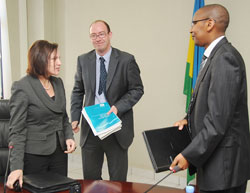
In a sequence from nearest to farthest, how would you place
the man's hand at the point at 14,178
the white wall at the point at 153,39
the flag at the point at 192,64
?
the man's hand at the point at 14,178, the flag at the point at 192,64, the white wall at the point at 153,39

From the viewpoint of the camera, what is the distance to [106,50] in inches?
102

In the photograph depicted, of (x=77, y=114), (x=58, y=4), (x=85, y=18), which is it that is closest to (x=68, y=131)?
(x=77, y=114)

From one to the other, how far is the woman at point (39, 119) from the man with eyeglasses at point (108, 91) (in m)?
0.48

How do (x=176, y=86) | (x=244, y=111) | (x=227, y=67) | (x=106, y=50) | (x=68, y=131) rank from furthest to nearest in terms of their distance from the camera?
(x=176, y=86) < (x=106, y=50) < (x=68, y=131) < (x=244, y=111) < (x=227, y=67)

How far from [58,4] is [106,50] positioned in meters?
2.26

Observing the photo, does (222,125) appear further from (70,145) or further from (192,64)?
(192,64)

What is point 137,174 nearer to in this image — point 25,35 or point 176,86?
point 176,86

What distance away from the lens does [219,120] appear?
143cm

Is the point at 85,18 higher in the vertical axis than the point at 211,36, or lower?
higher

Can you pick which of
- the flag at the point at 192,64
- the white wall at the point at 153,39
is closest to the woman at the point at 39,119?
the flag at the point at 192,64

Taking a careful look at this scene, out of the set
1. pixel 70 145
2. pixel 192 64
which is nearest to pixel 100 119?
pixel 70 145

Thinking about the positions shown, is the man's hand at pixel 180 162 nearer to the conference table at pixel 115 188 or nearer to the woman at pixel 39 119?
the conference table at pixel 115 188

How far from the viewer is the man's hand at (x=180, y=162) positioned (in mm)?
1498

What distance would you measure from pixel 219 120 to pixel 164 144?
312 millimetres
